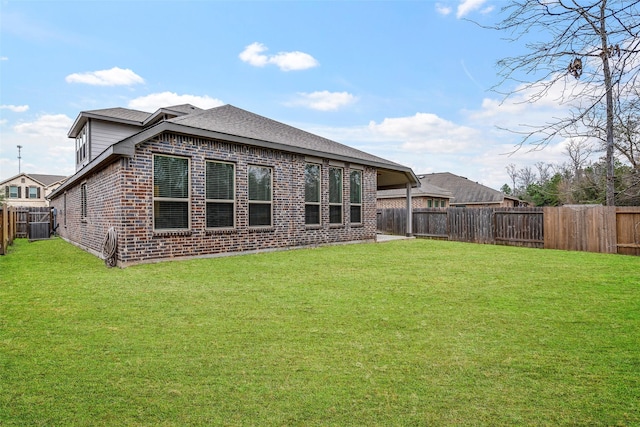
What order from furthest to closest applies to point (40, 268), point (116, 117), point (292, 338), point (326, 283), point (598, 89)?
point (116, 117)
point (40, 268)
point (326, 283)
point (292, 338)
point (598, 89)

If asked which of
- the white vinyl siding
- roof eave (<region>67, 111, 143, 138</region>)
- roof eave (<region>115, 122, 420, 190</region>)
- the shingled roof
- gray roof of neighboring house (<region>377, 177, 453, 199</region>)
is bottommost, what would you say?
gray roof of neighboring house (<region>377, 177, 453, 199</region>)

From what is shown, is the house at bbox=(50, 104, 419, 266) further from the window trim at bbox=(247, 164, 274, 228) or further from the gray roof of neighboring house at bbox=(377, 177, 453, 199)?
the gray roof of neighboring house at bbox=(377, 177, 453, 199)

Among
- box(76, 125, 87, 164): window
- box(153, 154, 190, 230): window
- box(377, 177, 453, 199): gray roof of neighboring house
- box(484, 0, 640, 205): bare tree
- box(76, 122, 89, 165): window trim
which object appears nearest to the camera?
box(484, 0, 640, 205): bare tree

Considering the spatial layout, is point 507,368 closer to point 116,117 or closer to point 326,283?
point 326,283

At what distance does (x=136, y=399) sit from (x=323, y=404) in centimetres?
121

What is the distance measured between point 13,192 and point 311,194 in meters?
48.4

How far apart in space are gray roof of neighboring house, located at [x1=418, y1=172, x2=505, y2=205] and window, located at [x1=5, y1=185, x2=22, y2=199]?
156 ft

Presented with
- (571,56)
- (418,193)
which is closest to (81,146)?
(571,56)

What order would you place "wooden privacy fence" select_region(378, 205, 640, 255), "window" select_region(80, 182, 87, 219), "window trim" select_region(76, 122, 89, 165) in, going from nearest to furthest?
"wooden privacy fence" select_region(378, 205, 640, 255), "window" select_region(80, 182, 87, 219), "window trim" select_region(76, 122, 89, 165)

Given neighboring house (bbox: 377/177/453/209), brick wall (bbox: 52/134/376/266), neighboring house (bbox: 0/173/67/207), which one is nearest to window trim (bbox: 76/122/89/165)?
brick wall (bbox: 52/134/376/266)

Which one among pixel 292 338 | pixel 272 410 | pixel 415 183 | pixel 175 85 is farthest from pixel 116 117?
pixel 272 410

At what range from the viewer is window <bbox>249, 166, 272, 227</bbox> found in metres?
9.70

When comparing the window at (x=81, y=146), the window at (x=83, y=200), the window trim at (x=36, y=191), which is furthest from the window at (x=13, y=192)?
the window at (x=83, y=200)

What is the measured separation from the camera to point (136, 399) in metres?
2.25
